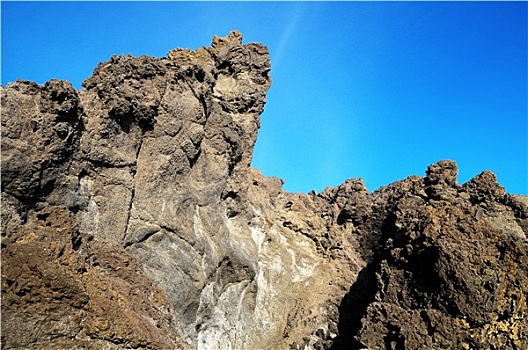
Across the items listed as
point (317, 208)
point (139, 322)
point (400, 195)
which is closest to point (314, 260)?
point (317, 208)

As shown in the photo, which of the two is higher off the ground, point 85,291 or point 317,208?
point 317,208

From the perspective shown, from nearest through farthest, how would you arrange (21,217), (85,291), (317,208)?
(85,291)
(21,217)
(317,208)

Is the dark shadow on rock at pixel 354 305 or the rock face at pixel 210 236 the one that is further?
the dark shadow on rock at pixel 354 305

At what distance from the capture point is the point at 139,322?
13836 millimetres

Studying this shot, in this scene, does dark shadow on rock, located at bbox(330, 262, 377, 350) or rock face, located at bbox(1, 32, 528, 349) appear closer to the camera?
rock face, located at bbox(1, 32, 528, 349)

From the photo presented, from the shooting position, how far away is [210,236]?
27203mm

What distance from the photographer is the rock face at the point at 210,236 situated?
1377cm

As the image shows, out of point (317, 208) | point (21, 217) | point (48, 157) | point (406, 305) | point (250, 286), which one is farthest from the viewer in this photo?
point (317, 208)

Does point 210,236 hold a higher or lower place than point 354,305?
higher

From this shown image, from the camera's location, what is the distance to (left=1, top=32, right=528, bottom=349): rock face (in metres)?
13.8

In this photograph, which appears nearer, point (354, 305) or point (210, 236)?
point (210, 236)

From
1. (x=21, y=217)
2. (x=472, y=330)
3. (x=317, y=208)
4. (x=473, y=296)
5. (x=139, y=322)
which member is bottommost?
(x=139, y=322)

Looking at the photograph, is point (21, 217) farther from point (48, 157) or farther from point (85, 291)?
point (85, 291)

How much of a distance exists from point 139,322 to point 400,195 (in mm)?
25153
